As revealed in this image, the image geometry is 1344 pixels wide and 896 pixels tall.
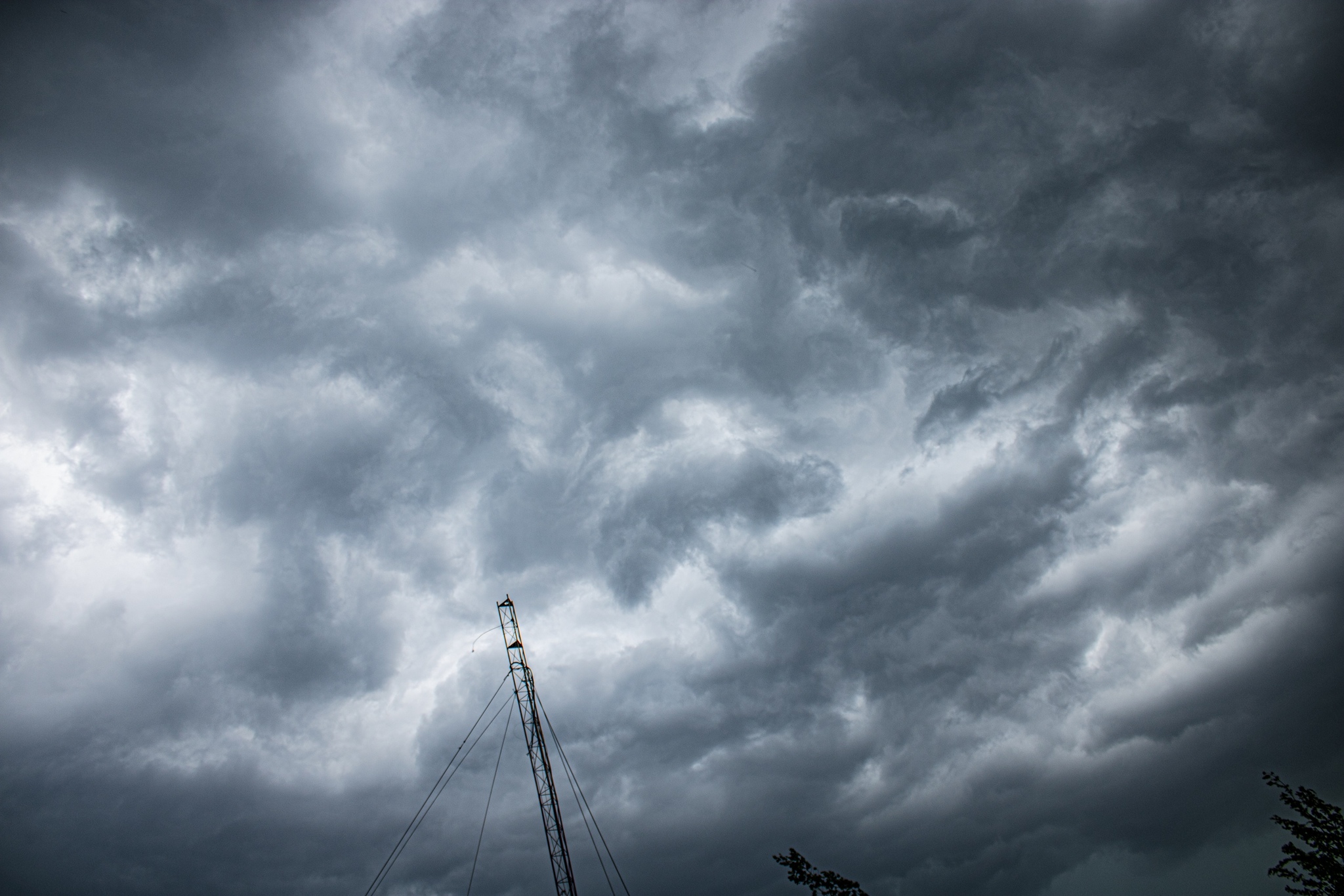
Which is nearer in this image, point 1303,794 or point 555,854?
point 1303,794

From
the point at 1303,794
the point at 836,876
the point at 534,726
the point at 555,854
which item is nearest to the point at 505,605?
the point at 534,726

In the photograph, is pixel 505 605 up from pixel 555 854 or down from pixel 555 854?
up

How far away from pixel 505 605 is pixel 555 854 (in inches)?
987

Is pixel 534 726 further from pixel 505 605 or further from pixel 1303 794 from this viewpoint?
pixel 1303 794

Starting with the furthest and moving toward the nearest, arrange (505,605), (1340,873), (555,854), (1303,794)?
(505,605) < (555,854) < (1303,794) < (1340,873)

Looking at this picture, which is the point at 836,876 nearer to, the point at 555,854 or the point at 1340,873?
the point at 1340,873

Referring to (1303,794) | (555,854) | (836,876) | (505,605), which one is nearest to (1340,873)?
(1303,794)

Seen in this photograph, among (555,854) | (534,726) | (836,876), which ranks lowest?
(836,876)

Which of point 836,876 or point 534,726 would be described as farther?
point 534,726

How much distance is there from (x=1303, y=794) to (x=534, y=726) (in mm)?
61075

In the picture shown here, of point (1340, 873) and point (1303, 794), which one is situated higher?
point (1303, 794)

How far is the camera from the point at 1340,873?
41.6 m

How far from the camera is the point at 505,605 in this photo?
76688 millimetres

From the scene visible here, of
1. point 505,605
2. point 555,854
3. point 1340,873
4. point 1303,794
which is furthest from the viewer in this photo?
point 505,605
